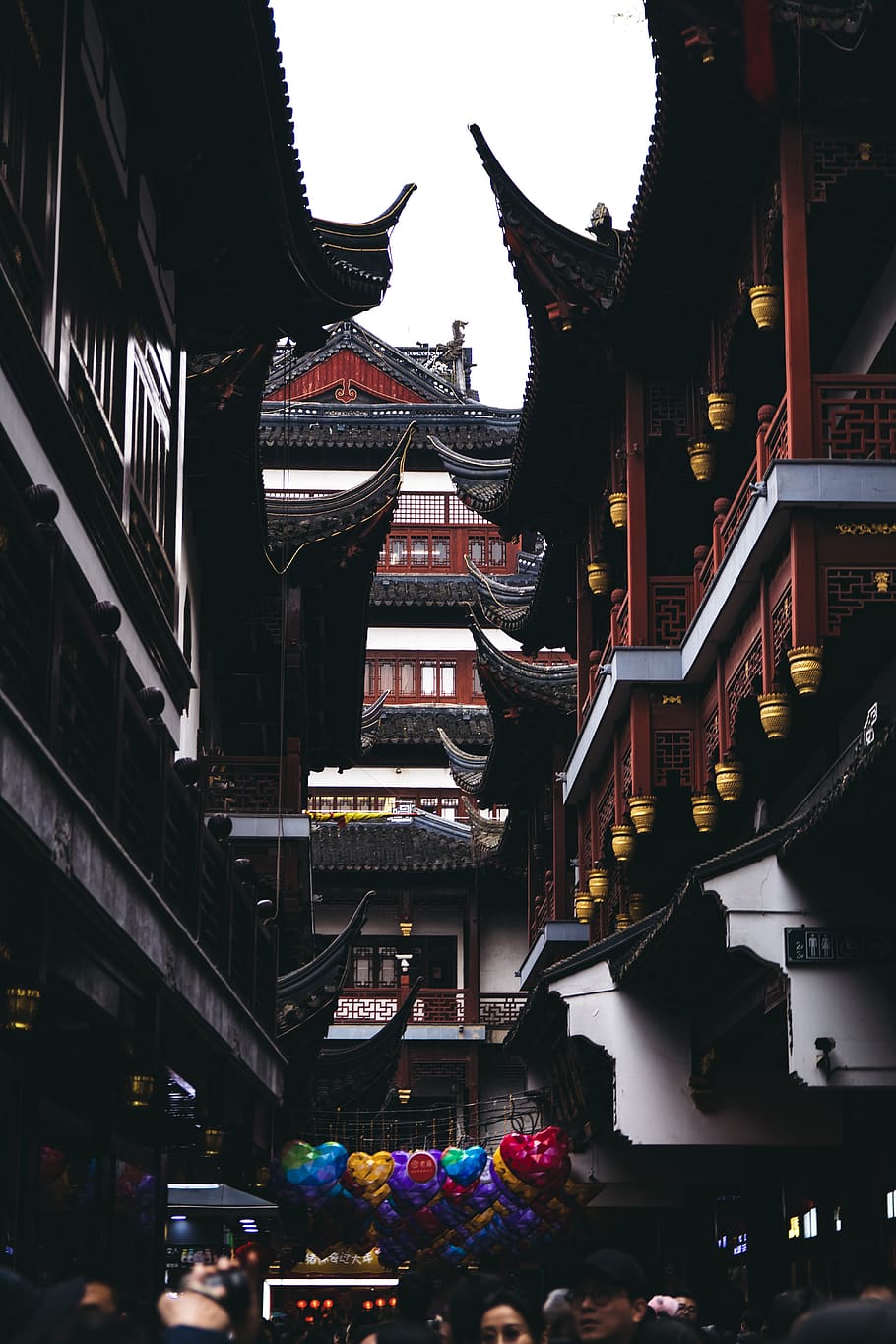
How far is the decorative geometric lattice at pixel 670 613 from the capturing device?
65.4 feet

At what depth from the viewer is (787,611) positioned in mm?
14688

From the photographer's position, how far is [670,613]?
19.9m

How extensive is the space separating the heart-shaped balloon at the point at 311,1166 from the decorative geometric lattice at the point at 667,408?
867 cm

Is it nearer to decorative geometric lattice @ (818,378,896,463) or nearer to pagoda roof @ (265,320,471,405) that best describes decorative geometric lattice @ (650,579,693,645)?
decorative geometric lattice @ (818,378,896,463)

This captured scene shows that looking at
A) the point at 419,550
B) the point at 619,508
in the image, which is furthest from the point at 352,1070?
the point at 419,550

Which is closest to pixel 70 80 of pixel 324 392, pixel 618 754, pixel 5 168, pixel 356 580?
pixel 5 168

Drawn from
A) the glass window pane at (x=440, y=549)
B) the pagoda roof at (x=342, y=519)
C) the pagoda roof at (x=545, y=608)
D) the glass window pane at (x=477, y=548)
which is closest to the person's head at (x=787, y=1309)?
the pagoda roof at (x=545, y=608)

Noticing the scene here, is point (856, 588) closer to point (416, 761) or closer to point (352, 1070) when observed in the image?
point (352, 1070)

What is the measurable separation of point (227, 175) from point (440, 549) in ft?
140

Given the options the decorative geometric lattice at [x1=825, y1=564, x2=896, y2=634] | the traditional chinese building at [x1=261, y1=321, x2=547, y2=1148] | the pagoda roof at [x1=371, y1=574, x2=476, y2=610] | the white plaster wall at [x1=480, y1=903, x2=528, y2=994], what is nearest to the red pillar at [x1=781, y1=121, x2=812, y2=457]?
the decorative geometric lattice at [x1=825, y1=564, x2=896, y2=634]

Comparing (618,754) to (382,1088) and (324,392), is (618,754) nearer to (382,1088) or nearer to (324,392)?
(382,1088)

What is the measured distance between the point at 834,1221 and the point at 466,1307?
11.0m

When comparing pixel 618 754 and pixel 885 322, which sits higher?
pixel 885 322

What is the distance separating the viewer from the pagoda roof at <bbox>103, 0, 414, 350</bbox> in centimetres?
1527
